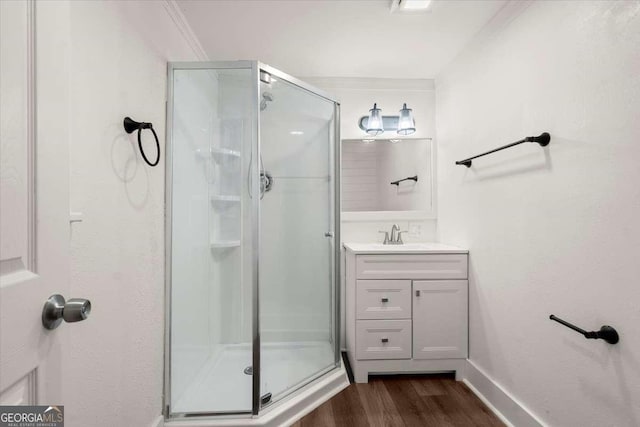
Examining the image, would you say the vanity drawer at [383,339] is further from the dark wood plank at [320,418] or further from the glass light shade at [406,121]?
the glass light shade at [406,121]

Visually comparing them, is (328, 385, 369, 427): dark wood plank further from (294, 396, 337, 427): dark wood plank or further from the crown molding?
the crown molding

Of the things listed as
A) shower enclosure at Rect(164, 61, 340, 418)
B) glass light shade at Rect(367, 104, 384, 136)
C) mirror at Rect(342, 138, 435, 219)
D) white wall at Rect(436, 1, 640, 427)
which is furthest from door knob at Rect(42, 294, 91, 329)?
glass light shade at Rect(367, 104, 384, 136)

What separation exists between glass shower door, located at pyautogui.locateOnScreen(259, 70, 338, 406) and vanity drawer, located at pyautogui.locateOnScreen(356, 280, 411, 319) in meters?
0.25

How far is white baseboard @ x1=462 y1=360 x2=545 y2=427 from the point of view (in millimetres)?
1500

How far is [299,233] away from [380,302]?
0.74m

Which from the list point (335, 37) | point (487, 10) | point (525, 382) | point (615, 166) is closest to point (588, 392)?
point (525, 382)

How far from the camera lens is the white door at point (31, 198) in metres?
0.48

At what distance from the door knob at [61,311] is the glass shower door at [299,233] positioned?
136cm

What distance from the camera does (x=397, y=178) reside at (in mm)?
2588

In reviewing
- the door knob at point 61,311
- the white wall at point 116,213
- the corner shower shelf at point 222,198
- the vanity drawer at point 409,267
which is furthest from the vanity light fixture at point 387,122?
the door knob at point 61,311

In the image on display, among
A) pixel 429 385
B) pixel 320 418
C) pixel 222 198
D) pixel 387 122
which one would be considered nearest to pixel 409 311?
pixel 429 385

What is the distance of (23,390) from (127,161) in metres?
0.90

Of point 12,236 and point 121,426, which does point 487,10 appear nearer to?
point 12,236

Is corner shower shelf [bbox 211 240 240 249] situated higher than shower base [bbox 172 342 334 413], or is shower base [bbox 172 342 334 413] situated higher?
corner shower shelf [bbox 211 240 240 249]
